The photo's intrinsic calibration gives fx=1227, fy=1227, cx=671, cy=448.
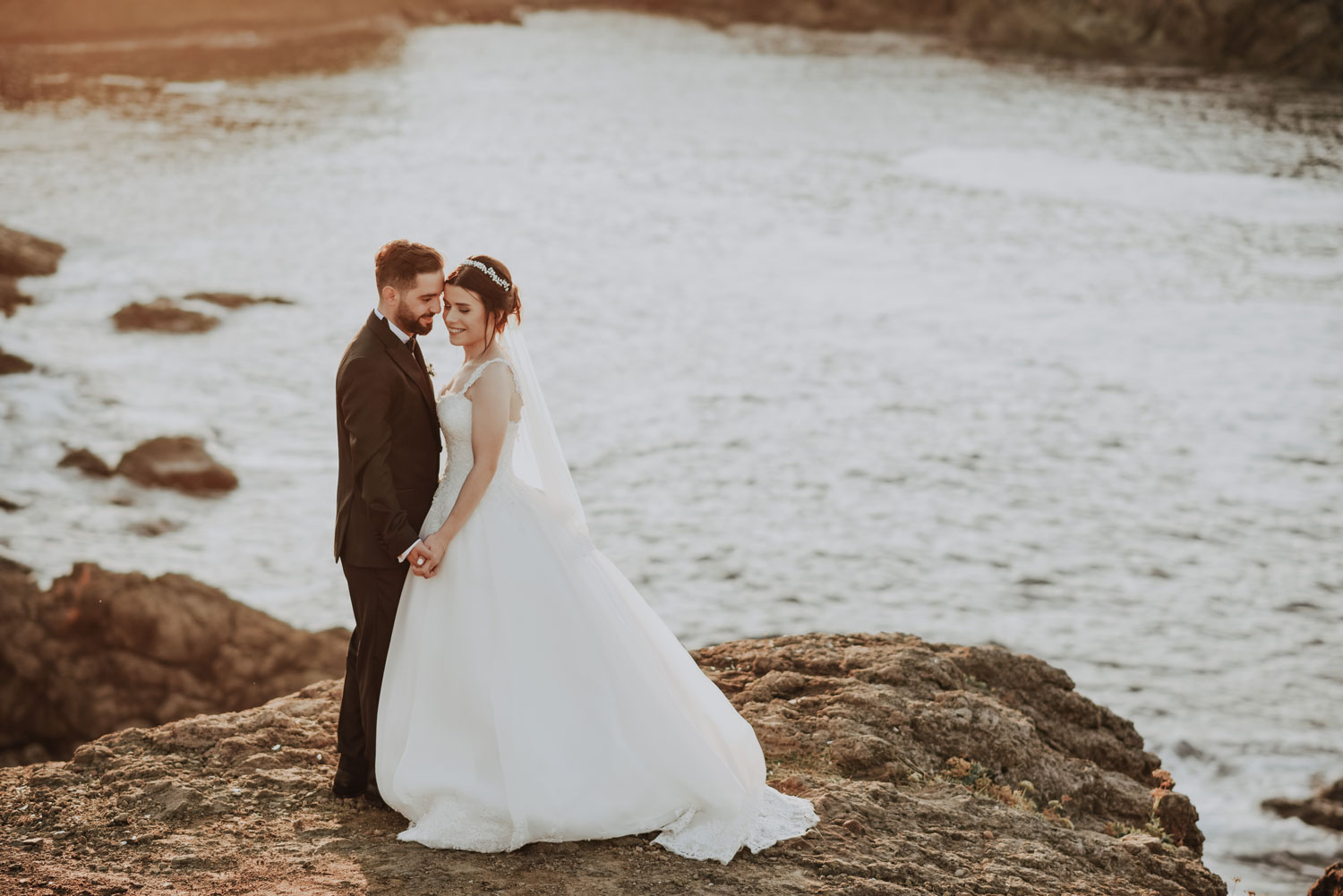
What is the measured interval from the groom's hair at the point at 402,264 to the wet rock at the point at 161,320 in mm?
15644

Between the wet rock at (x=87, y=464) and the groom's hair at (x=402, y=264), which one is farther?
the wet rock at (x=87, y=464)

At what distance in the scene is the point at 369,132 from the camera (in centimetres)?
3206

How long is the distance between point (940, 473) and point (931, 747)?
31.7 ft

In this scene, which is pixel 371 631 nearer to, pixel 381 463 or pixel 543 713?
pixel 381 463

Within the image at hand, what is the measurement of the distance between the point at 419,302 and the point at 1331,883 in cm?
432

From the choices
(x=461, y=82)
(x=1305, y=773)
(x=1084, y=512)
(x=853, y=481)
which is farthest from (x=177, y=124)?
(x=1305, y=773)

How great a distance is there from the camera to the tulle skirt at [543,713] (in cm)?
411

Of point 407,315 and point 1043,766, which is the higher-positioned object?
point 407,315

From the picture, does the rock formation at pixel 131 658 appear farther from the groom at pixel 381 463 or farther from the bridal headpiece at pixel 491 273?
the bridal headpiece at pixel 491 273

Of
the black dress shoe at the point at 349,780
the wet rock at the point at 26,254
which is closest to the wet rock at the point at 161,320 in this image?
the wet rock at the point at 26,254

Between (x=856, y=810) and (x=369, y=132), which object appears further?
(x=369, y=132)

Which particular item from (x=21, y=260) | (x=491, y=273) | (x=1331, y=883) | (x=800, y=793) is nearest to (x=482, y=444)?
(x=491, y=273)

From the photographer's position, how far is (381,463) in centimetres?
425

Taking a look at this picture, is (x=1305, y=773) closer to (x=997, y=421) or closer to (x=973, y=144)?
(x=997, y=421)
